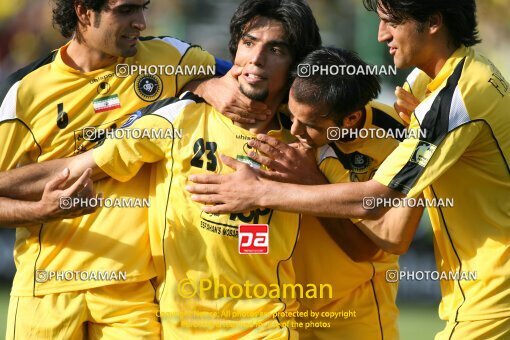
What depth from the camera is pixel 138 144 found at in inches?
142

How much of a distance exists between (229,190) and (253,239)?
0.21m

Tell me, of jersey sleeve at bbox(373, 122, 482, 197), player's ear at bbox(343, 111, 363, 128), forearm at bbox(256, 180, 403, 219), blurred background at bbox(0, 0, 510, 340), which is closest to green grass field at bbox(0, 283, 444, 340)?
blurred background at bbox(0, 0, 510, 340)

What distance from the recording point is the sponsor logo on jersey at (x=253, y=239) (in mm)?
3588

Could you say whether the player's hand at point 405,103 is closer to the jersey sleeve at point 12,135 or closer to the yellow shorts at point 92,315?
the yellow shorts at point 92,315

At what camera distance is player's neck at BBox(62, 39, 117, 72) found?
3.88m

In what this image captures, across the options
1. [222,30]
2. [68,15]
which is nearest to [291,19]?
[68,15]

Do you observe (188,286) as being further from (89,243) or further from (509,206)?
(509,206)

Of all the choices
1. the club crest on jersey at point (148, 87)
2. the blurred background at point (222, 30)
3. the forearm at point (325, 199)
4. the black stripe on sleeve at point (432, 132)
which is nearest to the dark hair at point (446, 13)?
the black stripe on sleeve at point (432, 132)

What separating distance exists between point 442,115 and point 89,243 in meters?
1.46

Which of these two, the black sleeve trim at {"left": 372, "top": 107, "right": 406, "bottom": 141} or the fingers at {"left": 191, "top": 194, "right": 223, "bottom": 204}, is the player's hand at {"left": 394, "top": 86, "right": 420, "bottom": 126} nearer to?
the black sleeve trim at {"left": 372, "top": 107, "right": 406, "bottom": 141}

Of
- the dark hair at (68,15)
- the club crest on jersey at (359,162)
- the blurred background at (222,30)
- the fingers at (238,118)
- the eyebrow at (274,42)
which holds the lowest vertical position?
the club crest on jersey at (359,162)

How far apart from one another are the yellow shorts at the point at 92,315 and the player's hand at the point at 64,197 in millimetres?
336

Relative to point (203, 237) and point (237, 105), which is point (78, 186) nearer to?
point (203, 237)

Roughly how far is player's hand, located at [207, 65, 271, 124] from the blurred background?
300 centimetres
